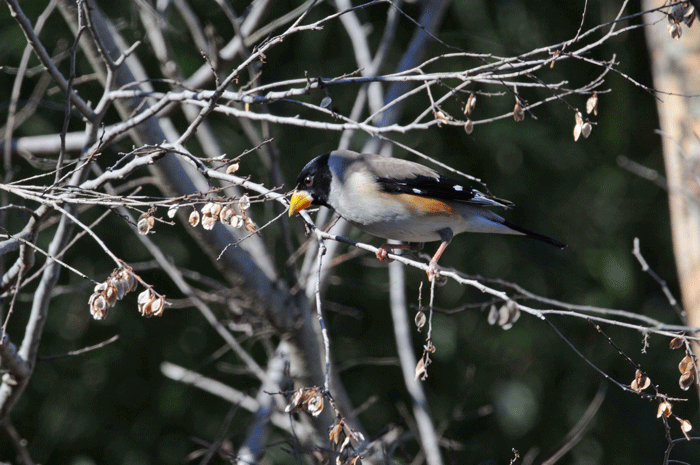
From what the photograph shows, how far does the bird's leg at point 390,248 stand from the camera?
2.77 m

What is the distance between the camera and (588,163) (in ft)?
23.2

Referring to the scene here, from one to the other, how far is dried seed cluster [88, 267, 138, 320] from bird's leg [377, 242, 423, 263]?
113 cm

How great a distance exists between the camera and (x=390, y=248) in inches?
133

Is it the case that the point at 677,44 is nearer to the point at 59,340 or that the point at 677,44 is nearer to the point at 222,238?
the point at 222,238

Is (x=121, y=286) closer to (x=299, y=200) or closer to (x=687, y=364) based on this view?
(x=299, y=200)

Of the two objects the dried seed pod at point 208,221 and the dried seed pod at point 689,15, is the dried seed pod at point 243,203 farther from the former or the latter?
the dried seed pod at point 689,15

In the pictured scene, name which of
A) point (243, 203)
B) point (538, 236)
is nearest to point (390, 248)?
point (538, 236)

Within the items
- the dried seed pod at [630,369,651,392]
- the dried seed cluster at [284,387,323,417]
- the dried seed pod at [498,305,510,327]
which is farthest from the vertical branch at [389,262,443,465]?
the dried seed cluster at [284,387,323,417]

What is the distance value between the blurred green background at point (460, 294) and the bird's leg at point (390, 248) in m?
1.23

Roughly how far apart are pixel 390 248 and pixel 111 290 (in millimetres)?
1798

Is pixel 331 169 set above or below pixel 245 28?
below

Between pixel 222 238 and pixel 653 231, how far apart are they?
6.12m

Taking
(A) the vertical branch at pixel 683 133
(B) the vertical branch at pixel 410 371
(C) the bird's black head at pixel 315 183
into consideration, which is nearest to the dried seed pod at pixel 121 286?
(C) the bird's black head at pixel 315 183

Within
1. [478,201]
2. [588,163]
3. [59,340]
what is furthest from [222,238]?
[588,163]
